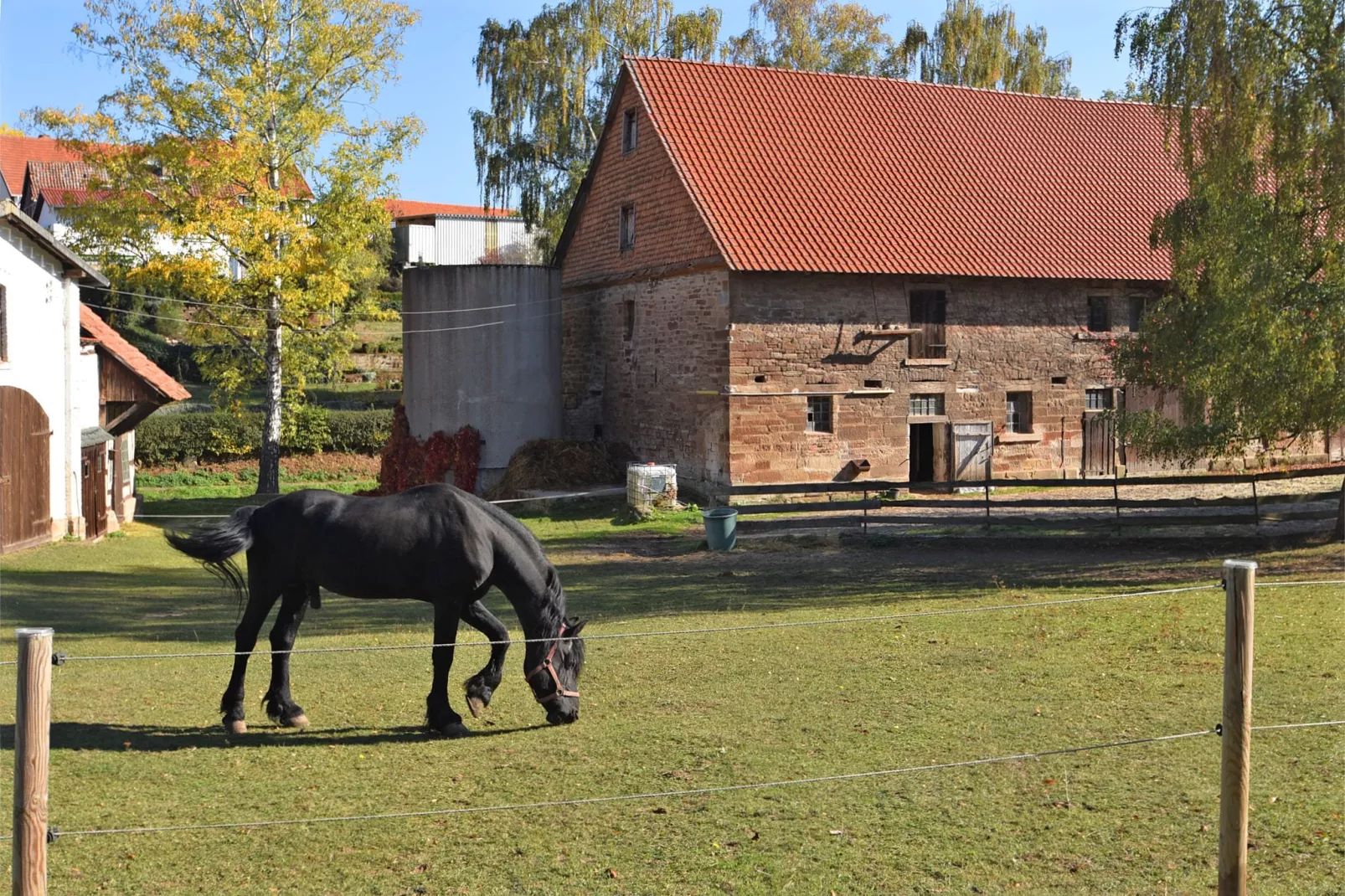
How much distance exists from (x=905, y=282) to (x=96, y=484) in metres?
16.9

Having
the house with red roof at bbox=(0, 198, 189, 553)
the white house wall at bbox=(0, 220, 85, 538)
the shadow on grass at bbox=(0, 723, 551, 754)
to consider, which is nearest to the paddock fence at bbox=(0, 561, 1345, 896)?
the shadow on grass at bbox=(0, 723, 551, 754)

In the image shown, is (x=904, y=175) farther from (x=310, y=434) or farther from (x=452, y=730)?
(x=452, y=730)

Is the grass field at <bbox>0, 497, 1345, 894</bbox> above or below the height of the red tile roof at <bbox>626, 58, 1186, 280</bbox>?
below

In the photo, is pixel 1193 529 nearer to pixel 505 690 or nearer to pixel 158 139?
pixel 505 690

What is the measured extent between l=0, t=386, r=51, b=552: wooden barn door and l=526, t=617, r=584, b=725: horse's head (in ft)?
45.4

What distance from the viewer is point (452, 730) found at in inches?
360

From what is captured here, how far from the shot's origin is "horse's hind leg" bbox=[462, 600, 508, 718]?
9.40 metres

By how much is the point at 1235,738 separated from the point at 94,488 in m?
21.9

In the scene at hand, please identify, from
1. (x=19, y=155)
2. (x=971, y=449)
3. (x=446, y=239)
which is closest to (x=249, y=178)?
(x=971, y=449)

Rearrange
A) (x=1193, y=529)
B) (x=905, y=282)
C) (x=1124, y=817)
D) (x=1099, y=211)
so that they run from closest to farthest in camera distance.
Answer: (x=1124, y=817) → (x=1193, y=529) → (x=905, y=282) → (x=1099, y=211)

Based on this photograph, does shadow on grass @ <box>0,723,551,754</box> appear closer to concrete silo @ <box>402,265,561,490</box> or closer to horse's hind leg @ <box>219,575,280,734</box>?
horse's hind leg @ <box>219,575,280,734</box>

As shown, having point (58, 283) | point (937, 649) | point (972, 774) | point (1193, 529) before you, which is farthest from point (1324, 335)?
point (58, 283)

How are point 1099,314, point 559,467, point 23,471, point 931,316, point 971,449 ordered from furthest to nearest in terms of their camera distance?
point 1099,314 < point 559,467 < point 971,449 < point 931,316 < point 23,471

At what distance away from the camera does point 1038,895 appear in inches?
234
